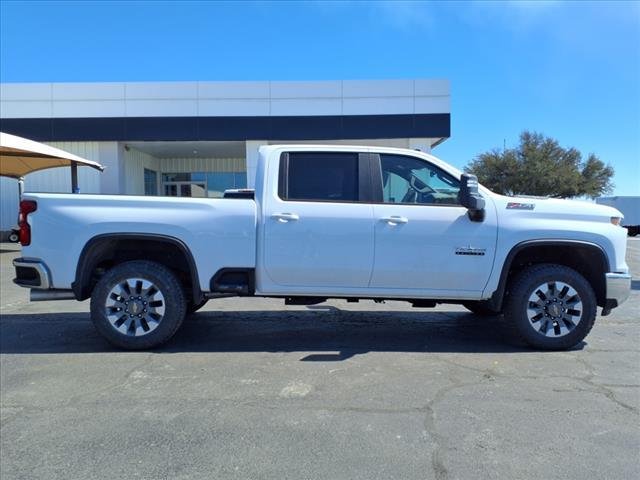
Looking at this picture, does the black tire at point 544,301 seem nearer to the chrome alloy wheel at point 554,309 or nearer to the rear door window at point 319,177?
the chrome alloy wheel at point 554,309

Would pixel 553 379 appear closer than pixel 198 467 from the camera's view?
No

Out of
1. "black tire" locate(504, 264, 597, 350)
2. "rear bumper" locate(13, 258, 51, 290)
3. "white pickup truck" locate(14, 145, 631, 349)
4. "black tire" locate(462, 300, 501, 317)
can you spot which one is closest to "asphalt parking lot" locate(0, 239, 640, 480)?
"black tire" locate(504, 264, 597, 350)

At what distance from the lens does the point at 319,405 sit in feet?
12.3

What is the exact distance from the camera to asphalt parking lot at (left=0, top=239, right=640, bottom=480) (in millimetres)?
2943

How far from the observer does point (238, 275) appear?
17.0 feet

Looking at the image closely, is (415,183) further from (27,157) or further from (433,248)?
(27,157)

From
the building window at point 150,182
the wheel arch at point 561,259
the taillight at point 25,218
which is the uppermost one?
the building window at point 150,182

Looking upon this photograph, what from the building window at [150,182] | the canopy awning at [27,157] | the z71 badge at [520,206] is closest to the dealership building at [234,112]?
the canopy awning at [27,157]

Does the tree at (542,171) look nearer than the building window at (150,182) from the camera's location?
No

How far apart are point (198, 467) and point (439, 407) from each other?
184 centimetres

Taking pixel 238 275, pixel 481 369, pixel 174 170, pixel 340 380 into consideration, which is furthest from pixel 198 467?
pixel 174 170

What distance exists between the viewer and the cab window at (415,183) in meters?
5.14

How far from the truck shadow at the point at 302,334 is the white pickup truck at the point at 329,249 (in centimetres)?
56

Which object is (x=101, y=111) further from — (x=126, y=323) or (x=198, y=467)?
(x=198, y=467)
